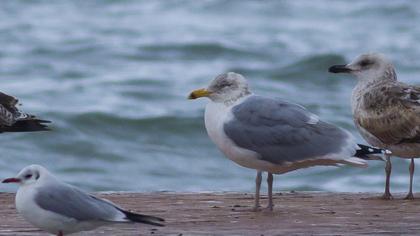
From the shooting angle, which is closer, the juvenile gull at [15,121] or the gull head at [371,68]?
the gull head at [371,68]

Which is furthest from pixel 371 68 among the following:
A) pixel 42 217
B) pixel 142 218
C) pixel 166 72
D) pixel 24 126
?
pixel 166 72

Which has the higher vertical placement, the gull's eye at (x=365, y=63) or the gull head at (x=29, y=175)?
the gull's eye at (x=365, y=63)

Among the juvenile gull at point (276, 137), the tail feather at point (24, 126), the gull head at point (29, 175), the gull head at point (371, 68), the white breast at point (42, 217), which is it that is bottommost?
the white breast at point (42, 217)

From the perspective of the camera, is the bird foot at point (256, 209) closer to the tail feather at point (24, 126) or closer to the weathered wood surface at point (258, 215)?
the weathered wood surface at point (258, 215)

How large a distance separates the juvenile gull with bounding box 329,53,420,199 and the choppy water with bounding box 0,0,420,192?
186 inches

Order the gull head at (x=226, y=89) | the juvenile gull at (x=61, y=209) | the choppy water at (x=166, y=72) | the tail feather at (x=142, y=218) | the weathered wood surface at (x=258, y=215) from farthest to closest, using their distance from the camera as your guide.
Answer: the choppy water at (x=166, y=72), the gull head at (x=226, y=89), the weathered wood surface at (x=258, y=215), the juvenile gull at (x=61, y=209), the tail feather at (x=142, y=218)

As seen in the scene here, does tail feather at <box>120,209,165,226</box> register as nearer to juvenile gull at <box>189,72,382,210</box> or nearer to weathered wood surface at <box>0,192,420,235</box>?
weathered wood surface at <box>0,192,420,235</box>

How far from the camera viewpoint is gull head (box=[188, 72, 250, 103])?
7.16 m

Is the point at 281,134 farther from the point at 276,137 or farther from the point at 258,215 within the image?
the point at 258,215

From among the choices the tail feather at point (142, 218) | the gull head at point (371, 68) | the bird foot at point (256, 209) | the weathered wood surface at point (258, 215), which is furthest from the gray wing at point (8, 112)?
the tail feather at point (142, 218)

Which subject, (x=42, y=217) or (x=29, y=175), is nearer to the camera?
(x=42, y=217)

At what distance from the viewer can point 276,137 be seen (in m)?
6.98

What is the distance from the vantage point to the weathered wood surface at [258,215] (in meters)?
6.49

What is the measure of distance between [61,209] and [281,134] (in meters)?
1.55
